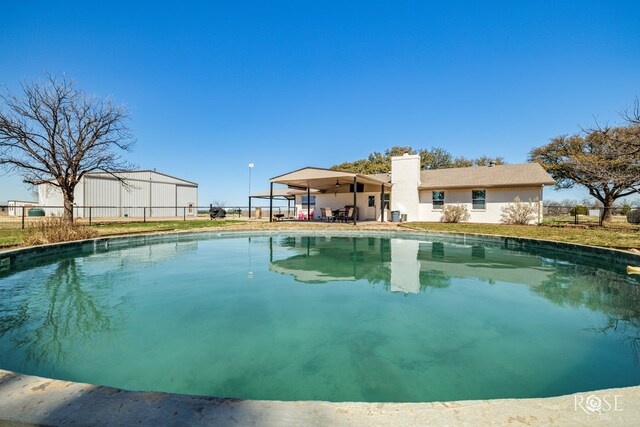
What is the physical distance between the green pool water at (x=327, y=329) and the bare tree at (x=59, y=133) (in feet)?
34.2

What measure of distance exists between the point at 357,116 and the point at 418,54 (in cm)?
872

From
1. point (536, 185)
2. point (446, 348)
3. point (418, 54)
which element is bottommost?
point (446, 348)

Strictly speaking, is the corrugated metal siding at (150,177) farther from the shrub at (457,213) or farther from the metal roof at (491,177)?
the shrub at (457,213)

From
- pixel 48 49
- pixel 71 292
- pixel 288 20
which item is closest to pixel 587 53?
pixel 288 20

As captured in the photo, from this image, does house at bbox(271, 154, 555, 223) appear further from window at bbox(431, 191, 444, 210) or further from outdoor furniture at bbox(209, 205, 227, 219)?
outdoor furniture at bbox(209, 205, 227, 219)

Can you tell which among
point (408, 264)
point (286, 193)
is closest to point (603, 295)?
point (408, 264)

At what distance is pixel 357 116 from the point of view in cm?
2342

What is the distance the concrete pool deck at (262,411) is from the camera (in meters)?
1.23

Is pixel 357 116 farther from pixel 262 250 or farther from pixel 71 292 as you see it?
pixel 71 292

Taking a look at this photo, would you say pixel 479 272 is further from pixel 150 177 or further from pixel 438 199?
pixel 150 177

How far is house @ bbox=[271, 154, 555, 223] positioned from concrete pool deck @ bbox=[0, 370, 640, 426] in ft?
46.8

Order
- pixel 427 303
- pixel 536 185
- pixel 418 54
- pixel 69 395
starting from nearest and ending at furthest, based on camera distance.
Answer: pixel 69 395 < pixel 427 303 < pixel 418 54 < pixel 536 185

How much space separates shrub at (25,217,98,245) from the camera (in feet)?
26.7

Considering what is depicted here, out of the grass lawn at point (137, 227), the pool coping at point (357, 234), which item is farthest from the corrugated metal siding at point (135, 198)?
the pool coping at point (357, 234)
